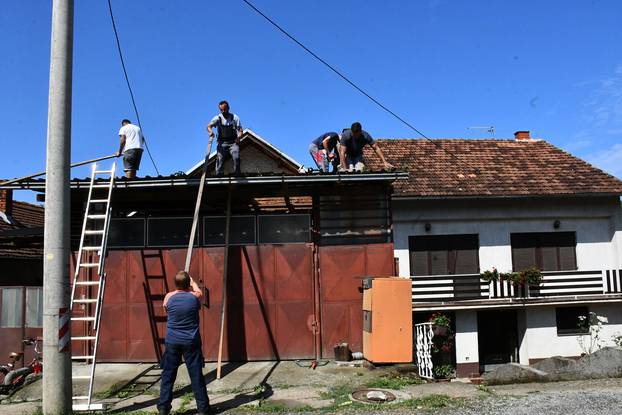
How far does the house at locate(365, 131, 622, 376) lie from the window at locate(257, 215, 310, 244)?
27.5 feet

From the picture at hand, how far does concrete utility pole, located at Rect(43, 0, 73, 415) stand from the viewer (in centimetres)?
681

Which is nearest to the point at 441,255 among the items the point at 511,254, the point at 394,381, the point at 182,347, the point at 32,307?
Answer: the point at 511,254

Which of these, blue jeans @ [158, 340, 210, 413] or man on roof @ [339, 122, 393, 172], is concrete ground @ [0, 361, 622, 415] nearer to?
blue jeans @ [158, 340, 210, 413]

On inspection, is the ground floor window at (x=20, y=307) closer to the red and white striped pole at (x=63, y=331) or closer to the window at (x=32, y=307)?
the window at (x=32, y=307)

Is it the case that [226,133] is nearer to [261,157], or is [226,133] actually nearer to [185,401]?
[185,401]

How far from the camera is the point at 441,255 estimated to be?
62.5ft

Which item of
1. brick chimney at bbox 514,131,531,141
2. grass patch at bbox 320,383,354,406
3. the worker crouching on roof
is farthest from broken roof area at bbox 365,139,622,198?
grass patch at bbox 320,383,354,406

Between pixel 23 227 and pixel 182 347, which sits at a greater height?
pixel 23 227

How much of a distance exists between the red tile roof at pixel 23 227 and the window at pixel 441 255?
11.3 m

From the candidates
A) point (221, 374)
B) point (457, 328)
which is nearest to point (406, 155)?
point (457, 328)

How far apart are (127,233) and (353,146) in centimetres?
459

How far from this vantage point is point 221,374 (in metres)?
9.17

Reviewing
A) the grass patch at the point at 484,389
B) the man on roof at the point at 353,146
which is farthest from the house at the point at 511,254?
the grass patch at the point at 484,389

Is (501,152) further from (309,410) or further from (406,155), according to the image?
(309,410)
